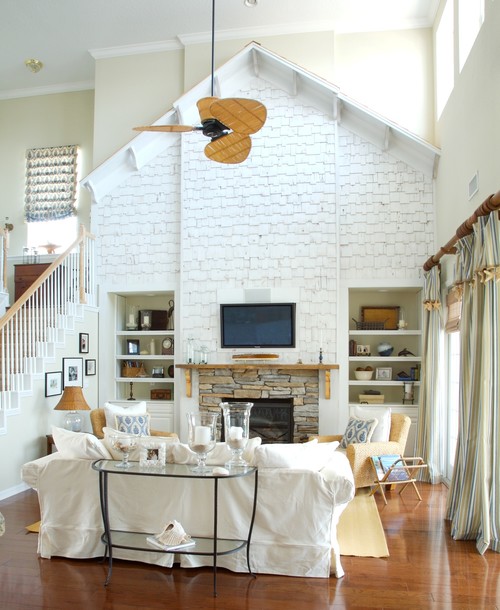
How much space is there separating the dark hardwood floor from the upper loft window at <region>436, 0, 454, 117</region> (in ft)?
18.1

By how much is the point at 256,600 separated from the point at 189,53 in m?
7.85

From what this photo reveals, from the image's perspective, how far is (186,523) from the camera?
423 centimetres

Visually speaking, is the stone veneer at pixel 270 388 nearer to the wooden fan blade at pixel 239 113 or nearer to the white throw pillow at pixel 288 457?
the white throw pillow at pixel 288 457

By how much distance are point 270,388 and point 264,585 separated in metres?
4.19

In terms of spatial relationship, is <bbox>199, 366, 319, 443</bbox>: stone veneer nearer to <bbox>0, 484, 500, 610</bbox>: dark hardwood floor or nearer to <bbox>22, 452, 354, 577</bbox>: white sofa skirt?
<bbox>0, 484, 500, 610</bbox>: dark hardwood floor

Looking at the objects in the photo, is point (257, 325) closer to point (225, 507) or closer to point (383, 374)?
point (383, 374)

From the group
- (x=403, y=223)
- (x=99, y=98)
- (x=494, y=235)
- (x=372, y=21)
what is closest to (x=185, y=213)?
(x=99, y=98)

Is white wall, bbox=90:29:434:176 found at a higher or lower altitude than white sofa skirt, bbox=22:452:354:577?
higher

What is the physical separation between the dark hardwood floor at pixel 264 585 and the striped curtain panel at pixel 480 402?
24 cm

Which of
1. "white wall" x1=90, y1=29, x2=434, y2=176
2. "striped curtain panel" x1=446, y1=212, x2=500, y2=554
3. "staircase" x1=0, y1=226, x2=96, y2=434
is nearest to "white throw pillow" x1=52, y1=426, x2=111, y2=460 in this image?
"staircase" x1=0, y1=226, x2=96, y2=434

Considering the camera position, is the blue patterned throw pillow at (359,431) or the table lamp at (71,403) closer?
the blue patterned throw pillow at (359,431)

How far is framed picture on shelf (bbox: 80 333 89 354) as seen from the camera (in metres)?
8.19

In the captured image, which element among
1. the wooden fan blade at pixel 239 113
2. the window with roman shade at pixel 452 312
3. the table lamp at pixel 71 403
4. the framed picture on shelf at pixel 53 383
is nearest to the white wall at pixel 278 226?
the window with roman shade at pixel 452 312

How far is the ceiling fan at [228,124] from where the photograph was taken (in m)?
4.30
